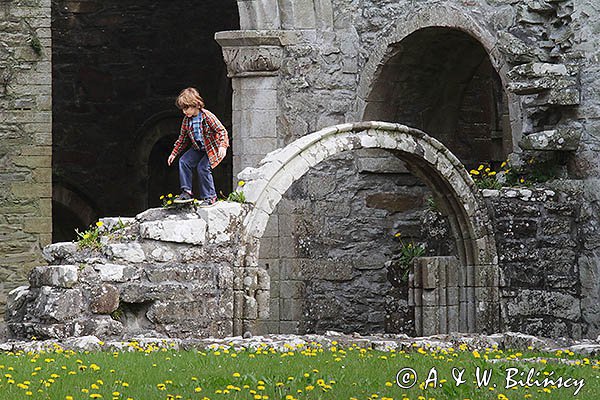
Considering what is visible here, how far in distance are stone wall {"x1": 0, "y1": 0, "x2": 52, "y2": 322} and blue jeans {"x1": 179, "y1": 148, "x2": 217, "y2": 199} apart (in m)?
4.90

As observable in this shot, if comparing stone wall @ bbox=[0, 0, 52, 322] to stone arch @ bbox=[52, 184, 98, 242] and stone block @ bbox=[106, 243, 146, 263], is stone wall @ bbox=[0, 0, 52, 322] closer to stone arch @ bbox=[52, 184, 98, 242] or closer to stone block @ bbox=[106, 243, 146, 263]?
stone arch @ bbox=[52, 184, 98, 242]

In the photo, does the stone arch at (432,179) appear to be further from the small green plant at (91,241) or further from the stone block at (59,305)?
the stone block at (59,305)

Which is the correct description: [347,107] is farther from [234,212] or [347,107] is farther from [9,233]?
[9,233]

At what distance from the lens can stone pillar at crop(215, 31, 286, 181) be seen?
12500 millimetres

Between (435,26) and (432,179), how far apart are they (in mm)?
1534

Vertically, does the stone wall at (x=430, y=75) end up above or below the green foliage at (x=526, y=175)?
above

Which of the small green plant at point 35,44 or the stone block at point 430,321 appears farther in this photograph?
the small green plant at point 35,44

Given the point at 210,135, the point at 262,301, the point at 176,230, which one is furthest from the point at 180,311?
the point at 210,135

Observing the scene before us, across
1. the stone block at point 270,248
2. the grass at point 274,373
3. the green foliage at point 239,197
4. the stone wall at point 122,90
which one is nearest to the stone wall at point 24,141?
the stone block at point 270,248

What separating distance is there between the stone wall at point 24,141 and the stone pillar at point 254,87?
3.22 meters

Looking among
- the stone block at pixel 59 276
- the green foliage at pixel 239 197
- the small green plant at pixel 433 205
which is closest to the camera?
the stone block at pixel 59 276

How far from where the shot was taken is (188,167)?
1042cm

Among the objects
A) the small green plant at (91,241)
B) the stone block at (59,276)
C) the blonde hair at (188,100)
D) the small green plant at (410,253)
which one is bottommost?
the stone block at (59,276)

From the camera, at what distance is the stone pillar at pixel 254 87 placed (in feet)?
→ 41.0
